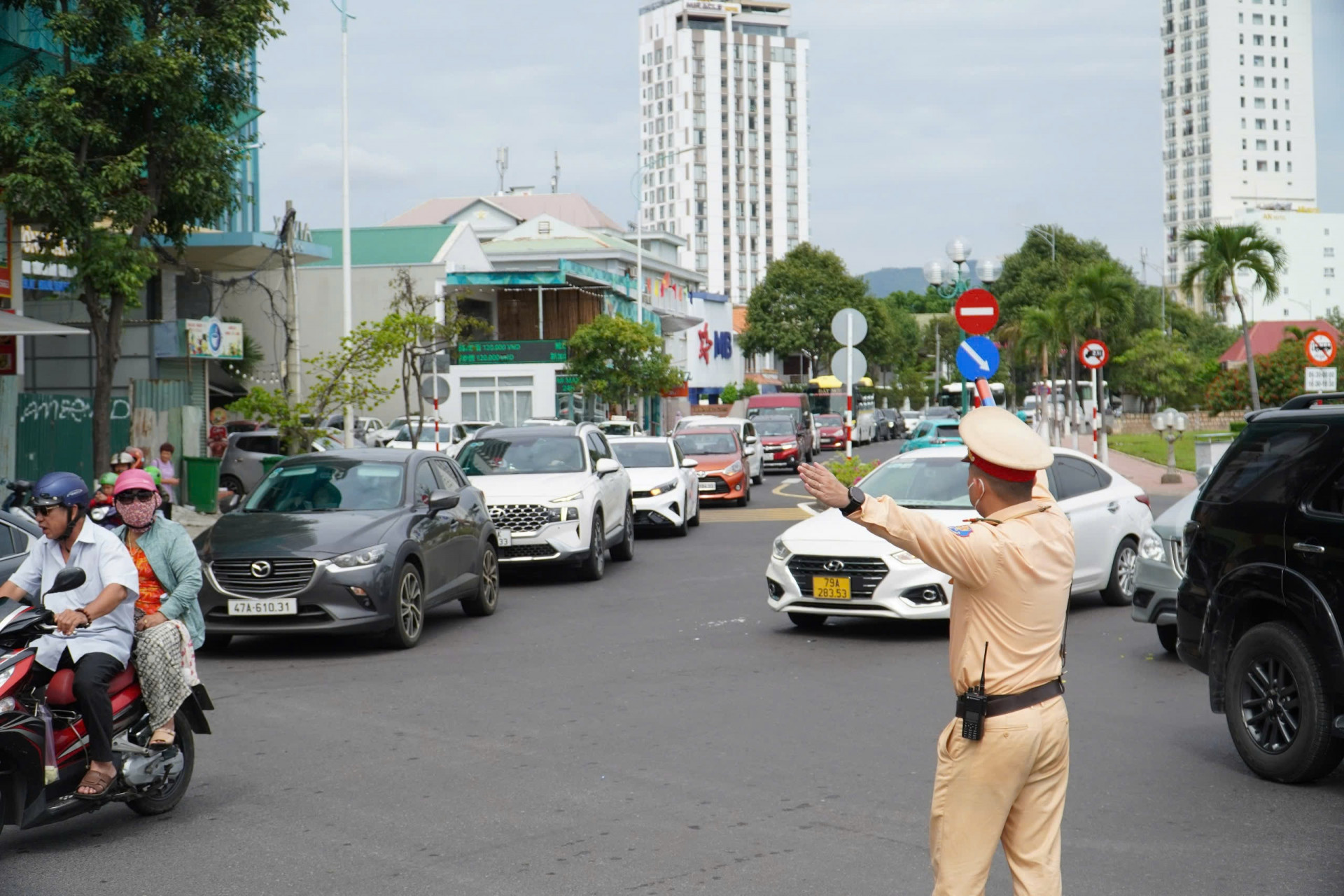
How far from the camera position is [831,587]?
38.7 feet

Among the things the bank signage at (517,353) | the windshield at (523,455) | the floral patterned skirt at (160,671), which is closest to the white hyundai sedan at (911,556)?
the windshield at (523,455)

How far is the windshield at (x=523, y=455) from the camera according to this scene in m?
17.2

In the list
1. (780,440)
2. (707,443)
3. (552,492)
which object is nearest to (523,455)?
(552,492)

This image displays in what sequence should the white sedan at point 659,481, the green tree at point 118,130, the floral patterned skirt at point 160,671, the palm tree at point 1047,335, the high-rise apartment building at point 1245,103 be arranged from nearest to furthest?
the floral patterned skirt at point 160,671 → the green tree at point 118,130 → the white sedan at point 659,481 → the palm tree at point 1047,335 → the high-rise apartment building at point 1245,103

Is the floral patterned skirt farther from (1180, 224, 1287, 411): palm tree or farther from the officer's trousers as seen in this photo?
(1180, 224, 1287, 411): palm tree

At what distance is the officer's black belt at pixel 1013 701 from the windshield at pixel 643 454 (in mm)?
19045

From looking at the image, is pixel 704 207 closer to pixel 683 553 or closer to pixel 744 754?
pixel 683 553

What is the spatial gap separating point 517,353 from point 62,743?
47.3m

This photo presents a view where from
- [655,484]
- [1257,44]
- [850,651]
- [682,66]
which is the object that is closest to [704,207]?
[682,66]

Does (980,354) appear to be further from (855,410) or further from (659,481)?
(855,410)

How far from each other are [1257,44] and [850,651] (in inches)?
6482

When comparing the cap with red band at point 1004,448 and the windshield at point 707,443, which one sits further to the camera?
the windshield at point 707,443

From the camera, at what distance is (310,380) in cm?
4925

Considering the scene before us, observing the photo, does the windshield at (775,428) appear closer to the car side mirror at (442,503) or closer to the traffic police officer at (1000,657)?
the car side mirror at (442,503)
